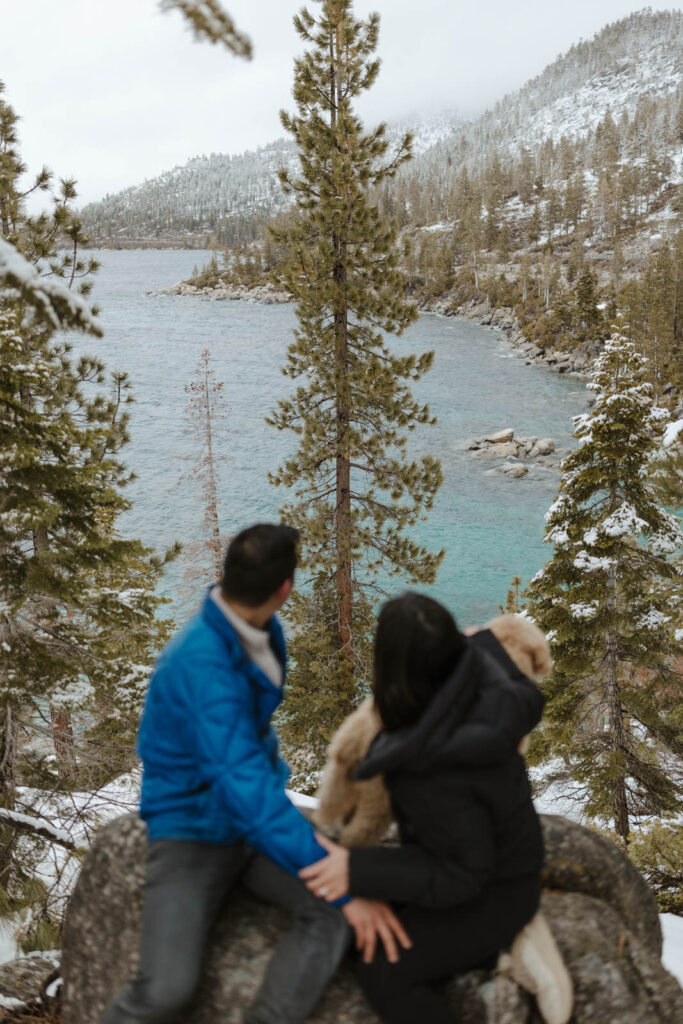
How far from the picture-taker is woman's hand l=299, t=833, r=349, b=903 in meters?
2.48

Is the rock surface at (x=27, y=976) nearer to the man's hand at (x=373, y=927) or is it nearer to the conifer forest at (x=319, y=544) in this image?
the conifer forest at (x=319, y=544)

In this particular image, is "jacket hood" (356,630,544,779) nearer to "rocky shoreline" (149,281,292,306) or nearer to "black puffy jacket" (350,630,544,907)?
"black puffy jacket" (350,630,544,907)

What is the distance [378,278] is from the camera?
13.3 metres

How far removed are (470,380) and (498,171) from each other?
309ft

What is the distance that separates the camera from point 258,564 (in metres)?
2.57

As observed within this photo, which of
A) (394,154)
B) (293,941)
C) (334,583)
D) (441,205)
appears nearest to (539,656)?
(293,941)

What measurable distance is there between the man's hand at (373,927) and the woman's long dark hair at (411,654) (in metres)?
0.74

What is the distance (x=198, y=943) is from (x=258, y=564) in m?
1.50

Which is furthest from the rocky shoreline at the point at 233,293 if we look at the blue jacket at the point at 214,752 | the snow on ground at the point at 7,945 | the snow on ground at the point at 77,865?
the blue jacket at the point at 214,752

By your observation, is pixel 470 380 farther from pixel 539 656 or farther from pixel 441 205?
pixel 441 205

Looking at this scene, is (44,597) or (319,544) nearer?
(44,597)

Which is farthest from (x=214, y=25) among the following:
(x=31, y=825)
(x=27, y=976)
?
(x=31, y=825)

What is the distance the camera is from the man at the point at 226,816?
2.46 m

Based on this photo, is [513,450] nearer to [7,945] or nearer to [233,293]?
[7,945]
